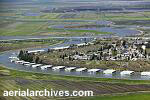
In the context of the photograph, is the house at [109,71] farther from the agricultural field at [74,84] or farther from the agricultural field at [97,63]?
the agricultural field at [74,84]

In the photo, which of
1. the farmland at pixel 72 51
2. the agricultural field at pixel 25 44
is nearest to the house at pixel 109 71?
the farmland at pixel 72 51

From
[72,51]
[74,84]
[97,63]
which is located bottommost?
[74,84]

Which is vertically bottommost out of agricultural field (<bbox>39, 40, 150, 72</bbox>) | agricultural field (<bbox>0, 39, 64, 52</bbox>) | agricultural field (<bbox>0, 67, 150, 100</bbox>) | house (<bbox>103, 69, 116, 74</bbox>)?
agricultural field (<bbox>0, 67, 150, 100</bbox>)

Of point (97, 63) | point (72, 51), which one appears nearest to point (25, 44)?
point (72, 51)

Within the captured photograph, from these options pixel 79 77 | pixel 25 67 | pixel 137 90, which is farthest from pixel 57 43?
pixel 137 90

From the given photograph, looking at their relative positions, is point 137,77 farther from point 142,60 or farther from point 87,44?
point 87,44

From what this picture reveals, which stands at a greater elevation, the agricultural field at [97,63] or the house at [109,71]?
the agricultural field at [97,63]

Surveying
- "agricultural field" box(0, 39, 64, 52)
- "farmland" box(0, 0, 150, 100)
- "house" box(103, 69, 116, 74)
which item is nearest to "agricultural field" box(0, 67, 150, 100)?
"farmland" box(0, 0, 150, 100)

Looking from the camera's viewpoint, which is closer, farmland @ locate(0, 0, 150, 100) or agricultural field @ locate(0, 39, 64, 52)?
farmland @ locate(0, 0, 150, 100)

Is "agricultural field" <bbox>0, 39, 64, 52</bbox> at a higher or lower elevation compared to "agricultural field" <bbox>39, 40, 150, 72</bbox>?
higher

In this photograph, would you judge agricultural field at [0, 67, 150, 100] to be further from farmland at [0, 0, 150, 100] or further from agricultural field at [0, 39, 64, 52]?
agricultural field at [0, 39, 64, 52]

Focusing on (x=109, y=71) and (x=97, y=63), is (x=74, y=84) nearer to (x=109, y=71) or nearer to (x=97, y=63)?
(x=109, y=71)
